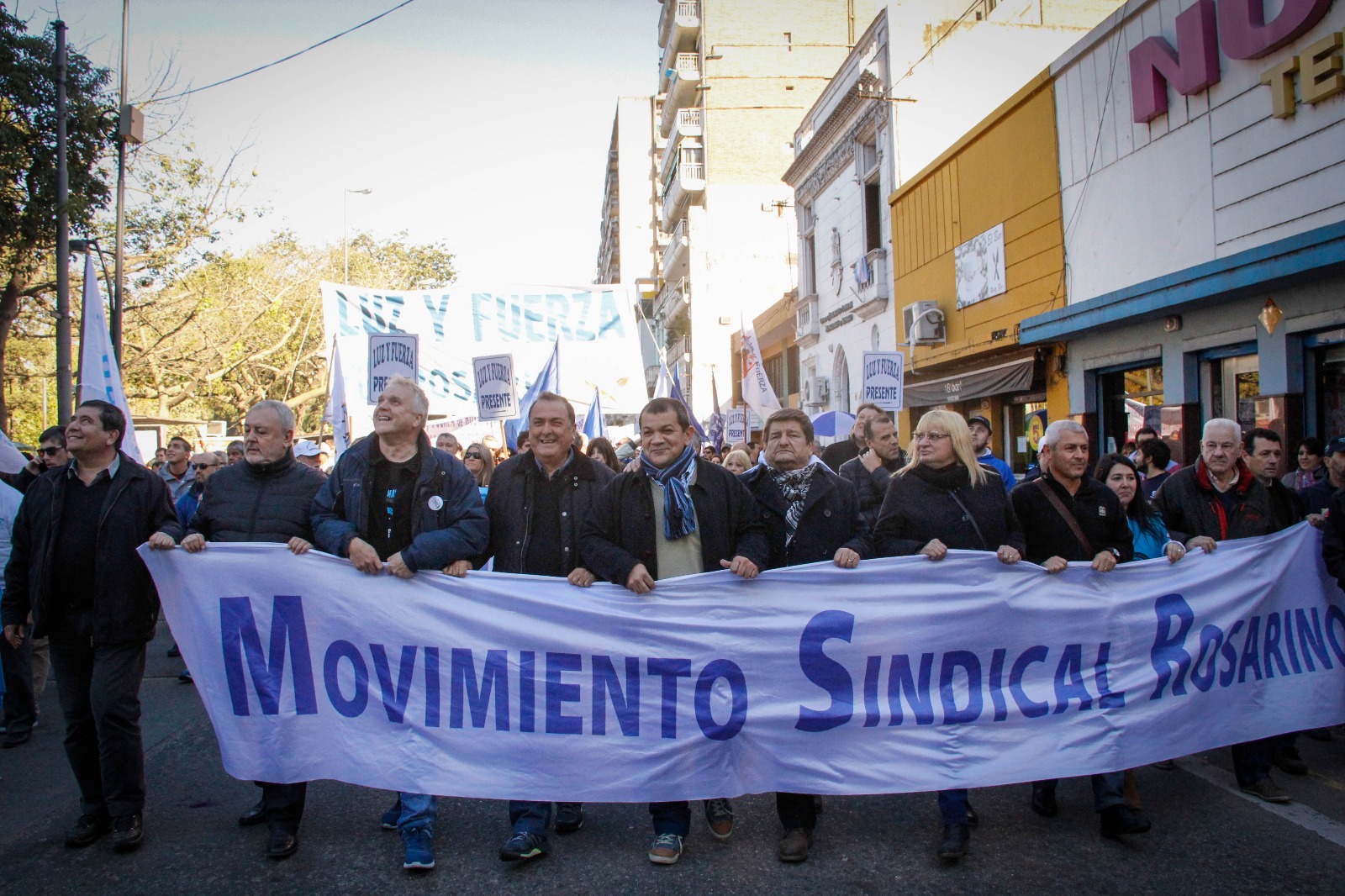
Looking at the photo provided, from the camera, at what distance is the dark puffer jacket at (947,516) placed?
4.23m

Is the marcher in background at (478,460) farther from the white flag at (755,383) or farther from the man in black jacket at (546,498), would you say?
the man in black jacket at (546,498)

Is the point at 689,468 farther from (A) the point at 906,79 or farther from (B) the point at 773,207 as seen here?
(B) the point at 773,207

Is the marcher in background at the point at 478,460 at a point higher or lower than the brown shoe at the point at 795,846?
higher

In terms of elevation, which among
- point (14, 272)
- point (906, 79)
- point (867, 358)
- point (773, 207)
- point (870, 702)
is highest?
point (773, 207)

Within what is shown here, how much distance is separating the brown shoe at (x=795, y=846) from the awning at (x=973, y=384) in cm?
1116

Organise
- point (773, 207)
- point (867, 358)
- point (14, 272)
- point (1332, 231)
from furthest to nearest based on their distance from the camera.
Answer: point (773, 207) → point (14, 272) → point (867, 358) → point (1332, 231)

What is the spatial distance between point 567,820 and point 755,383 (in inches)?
331

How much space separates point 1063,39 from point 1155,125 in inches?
335

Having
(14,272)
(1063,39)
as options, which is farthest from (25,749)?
(1063,39)

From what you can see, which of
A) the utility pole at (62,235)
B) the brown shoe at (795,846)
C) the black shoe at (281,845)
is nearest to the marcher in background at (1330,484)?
the brown shoe at (795,846)

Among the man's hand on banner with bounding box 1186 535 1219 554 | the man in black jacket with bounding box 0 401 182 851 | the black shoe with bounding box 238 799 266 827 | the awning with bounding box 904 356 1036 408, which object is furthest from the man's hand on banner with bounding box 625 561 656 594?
the awning with bounding box 904 356 1036 408

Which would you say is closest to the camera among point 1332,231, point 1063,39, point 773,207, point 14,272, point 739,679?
point 739,679

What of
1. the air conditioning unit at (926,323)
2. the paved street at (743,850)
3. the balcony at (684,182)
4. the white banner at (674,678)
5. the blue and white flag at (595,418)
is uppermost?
the balcony at (684,182)

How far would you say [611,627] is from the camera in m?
4.05
